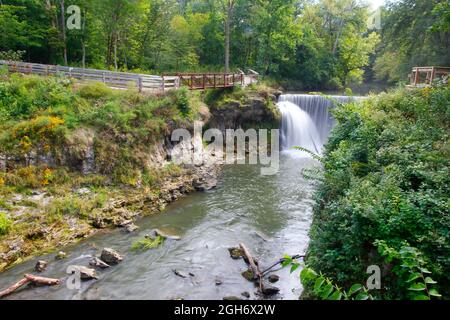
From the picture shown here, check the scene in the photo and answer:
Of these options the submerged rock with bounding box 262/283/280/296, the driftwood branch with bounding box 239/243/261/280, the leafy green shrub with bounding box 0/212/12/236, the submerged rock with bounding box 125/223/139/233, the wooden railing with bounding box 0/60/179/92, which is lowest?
the submerged rock with bounding box 262/283/280/296

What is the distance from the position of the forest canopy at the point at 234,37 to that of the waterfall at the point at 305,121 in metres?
7.11

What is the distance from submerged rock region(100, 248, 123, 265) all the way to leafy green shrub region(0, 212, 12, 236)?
118 inches

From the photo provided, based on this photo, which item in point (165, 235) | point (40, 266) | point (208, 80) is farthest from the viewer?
point (208, 80)

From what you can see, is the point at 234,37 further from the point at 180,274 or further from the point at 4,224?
the point at 180,274

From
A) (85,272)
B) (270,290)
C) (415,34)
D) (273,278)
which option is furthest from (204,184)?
(415,34)

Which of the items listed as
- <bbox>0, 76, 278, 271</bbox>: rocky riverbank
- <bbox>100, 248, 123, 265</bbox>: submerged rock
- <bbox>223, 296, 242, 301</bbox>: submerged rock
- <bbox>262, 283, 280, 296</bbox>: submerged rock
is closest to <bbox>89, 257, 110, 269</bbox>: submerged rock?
<bbox>100, 248, 123, 265</bbox>: submerged rock

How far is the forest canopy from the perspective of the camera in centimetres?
2242

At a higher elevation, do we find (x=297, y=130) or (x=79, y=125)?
(x=79, y=125)

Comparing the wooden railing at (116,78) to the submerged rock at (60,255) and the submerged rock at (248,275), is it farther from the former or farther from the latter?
the submerged rock at (248,275)

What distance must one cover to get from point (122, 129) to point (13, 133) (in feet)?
13.3

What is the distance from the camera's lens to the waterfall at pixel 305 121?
24.6m

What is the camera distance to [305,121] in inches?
1001

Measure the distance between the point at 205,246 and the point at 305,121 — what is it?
17.7m

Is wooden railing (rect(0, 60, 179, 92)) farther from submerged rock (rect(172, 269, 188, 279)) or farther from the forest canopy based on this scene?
submerged rock (rect(172, 269, 188, 279))
